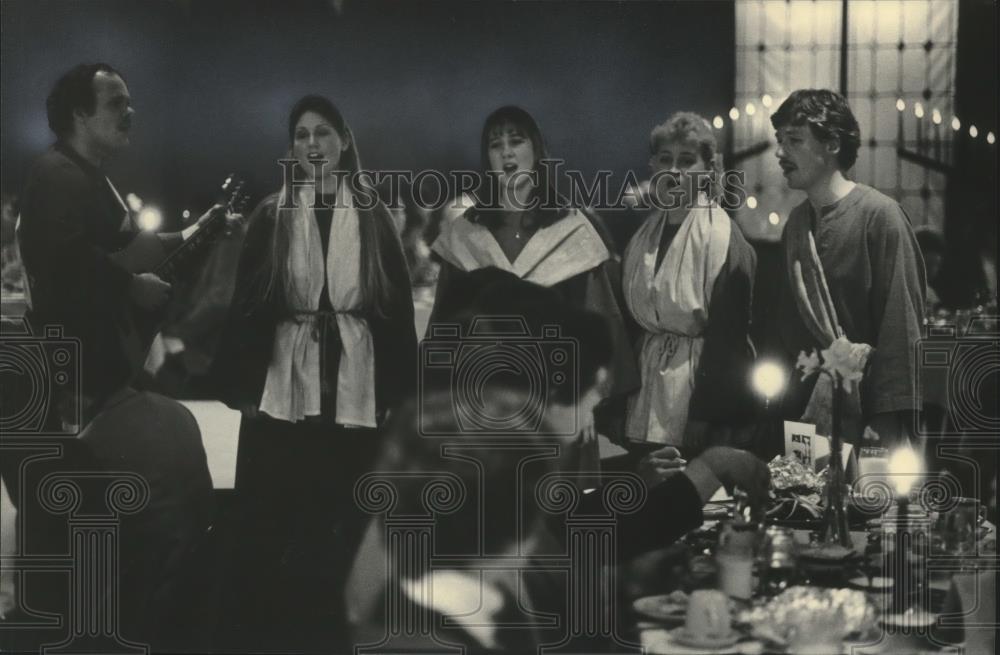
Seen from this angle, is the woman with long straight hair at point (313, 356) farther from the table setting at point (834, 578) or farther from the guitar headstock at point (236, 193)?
the table setting at point (834, 578)

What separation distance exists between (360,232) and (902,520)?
2127 millimetres

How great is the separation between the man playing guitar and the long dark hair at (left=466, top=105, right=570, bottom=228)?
1029 millimetres

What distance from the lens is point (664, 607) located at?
339 cm

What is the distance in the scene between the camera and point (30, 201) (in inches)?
177

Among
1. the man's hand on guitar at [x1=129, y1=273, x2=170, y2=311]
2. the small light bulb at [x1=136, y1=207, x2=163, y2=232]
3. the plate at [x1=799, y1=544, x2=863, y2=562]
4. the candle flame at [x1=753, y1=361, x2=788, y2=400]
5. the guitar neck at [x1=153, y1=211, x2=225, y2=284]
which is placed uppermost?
the small light bulb at [x1=136, y1=207, x2=163, y2=232]

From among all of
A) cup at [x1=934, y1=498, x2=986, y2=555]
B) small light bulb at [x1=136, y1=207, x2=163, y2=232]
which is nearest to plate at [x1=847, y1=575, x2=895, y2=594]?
cup at [x1=934, y1=498, x2=986, y2=555]

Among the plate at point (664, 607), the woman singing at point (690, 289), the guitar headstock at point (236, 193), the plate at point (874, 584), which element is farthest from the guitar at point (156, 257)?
the plate at point (874, 584)

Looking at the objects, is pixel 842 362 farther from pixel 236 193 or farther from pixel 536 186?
pixel 236 193

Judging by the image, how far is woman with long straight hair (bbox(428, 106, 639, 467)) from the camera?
175 inches

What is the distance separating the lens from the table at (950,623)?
324cm

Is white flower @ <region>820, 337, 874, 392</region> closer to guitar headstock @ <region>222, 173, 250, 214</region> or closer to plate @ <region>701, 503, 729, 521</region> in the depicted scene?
plate @ <region>701, 503, 729, 521</region>

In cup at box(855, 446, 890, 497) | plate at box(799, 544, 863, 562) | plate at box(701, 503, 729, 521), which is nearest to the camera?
plate at box(799, 544, 863, 562)

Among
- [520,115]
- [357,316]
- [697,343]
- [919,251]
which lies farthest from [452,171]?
[919,251]

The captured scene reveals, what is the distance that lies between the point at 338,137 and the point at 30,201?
117cm
